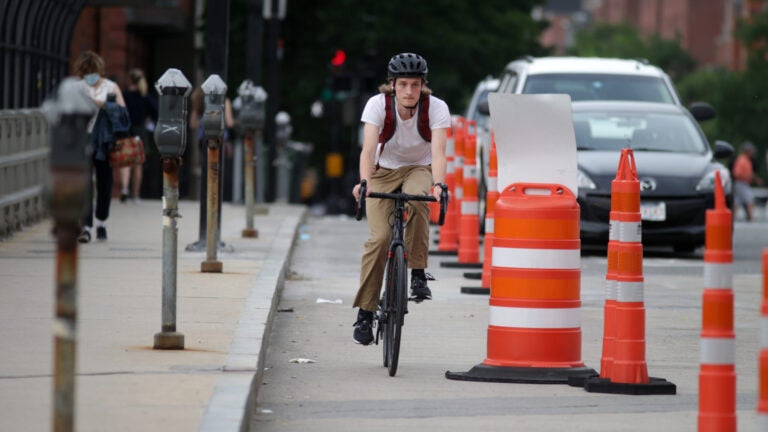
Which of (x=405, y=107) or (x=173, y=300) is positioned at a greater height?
(x=405, y=107)

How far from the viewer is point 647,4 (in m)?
121

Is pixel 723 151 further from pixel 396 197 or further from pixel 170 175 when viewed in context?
pixel 170 175

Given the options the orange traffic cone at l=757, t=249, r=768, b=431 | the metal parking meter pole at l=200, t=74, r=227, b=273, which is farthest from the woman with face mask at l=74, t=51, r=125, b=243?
the orange traffic cone at l=757, t=249, r=768, b=431

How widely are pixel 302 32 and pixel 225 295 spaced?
3345 cm

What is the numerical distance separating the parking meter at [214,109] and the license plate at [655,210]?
5653 millimetres

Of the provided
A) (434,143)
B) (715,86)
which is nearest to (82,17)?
(434,143)

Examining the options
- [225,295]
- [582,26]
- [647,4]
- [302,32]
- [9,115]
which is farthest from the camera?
[582,26]

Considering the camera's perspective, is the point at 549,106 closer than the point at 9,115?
Yes

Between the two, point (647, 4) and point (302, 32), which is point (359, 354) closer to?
point (302, 32)

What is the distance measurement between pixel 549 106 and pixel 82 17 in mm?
22050

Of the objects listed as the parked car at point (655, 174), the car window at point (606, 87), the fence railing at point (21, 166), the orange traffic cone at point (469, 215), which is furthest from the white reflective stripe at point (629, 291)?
the car window at point (606, 87)

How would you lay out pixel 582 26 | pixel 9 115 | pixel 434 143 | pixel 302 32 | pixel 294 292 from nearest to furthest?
pixel 434 143
pixel 294 292
pixel 9 115
pixel 302 32
pixel 582 26

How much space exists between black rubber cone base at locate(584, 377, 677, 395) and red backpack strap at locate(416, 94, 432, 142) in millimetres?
1880

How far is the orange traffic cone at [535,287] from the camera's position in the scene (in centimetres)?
912
